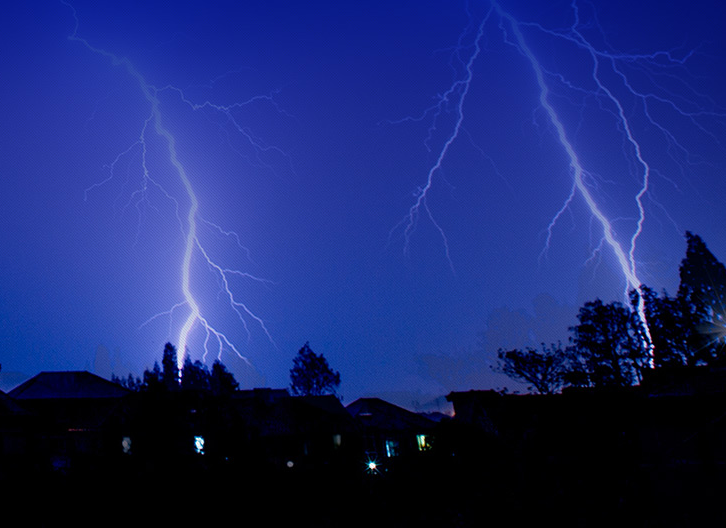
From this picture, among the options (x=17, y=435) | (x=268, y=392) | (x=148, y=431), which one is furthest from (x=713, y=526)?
(x=268, y=392)

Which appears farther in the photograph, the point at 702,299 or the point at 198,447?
the point at 702,299

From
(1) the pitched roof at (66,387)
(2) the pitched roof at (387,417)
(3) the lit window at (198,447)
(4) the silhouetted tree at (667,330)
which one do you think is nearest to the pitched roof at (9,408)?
(1) the pitched roof at (66,387)

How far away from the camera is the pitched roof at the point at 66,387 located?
21297mm

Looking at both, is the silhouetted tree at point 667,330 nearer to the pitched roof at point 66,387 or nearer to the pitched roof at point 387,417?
the pitched roof at point 387,417

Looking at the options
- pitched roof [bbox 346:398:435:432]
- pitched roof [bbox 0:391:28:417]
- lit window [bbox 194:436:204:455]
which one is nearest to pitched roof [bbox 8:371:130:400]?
pitched roof [bbox 0:391:28:417]

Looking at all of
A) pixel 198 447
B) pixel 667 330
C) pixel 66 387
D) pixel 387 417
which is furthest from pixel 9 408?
pixel 667 330

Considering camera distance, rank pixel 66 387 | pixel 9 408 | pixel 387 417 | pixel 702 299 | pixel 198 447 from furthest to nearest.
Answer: pixel 387 417, pixel 702 299, pixel 66 387, pixel 198 447, pixel 9 408

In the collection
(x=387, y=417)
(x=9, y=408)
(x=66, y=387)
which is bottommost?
(x=387, y=417)

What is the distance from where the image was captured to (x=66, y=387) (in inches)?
861

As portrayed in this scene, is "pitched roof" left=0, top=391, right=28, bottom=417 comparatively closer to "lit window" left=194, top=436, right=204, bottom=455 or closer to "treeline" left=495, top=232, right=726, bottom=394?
"lit window" left=194, top=436, right=204, bottom=455

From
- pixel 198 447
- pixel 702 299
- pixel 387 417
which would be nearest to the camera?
pixel 198 447

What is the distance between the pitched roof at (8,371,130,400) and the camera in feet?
69.9

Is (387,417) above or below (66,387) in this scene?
below

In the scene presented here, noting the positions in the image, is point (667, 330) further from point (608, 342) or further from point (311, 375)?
point (311, 375)
